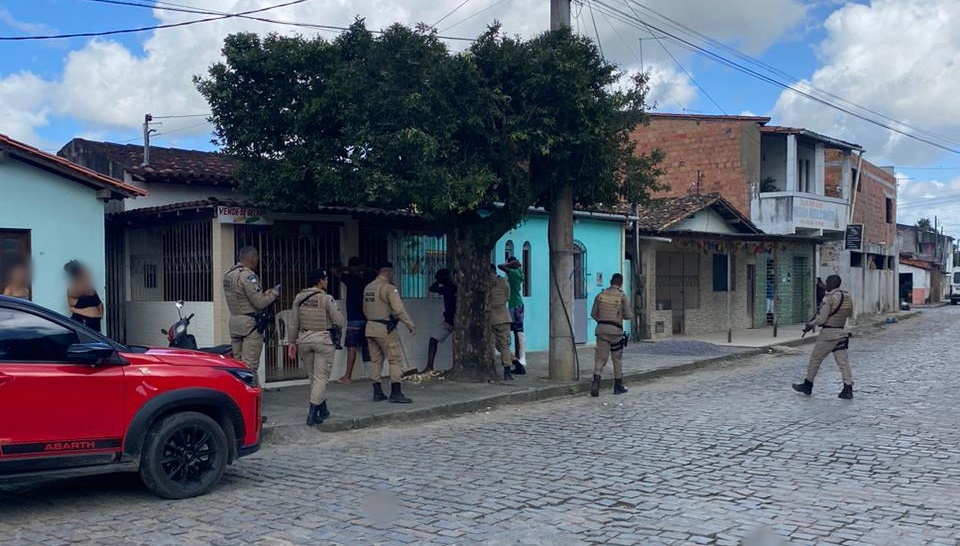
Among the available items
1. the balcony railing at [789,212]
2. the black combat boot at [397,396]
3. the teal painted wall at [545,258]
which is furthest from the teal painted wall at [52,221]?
the balcony railing at [789,212]

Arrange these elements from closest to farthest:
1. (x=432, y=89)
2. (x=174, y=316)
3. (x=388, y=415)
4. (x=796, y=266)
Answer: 1. (x=388, y=415)
2. (x=432, y=89)
3. (x=174, y=316)
4. (x=796, y=266)

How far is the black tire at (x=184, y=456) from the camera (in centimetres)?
645

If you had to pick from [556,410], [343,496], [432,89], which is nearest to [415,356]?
[556,410]

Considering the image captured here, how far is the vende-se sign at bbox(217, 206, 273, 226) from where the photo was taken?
11211 millimetres

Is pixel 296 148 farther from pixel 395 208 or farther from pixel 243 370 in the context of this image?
pixel 243 370

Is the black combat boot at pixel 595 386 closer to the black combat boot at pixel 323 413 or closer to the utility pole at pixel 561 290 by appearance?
the utility pole at pixel 561 290

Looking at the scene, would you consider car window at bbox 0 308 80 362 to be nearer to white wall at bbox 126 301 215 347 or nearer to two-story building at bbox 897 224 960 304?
white wall at bbox 126 301 215 347

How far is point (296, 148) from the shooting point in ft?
36.6

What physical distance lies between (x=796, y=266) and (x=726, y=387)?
58.1ft

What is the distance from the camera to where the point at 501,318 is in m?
12.9

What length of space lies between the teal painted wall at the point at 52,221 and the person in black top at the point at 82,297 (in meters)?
0.10

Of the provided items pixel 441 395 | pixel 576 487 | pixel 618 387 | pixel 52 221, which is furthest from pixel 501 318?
pixel 52 221

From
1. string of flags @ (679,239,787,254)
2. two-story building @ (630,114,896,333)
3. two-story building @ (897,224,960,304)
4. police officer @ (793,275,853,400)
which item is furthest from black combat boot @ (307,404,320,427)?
two-story building @ (897,224,960,304)

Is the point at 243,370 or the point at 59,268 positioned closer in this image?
the point at 243,370
